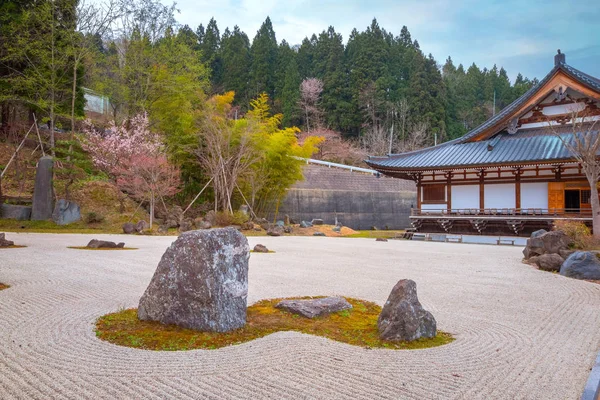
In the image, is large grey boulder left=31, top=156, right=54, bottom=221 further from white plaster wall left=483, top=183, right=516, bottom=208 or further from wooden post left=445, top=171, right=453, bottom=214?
white plaster wall left=483, top=183, right=516, bottom=208

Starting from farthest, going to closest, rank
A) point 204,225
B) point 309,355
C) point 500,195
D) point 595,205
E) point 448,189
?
point 448,189
point 500,195
point 204,225
point 595,205
point 309,355

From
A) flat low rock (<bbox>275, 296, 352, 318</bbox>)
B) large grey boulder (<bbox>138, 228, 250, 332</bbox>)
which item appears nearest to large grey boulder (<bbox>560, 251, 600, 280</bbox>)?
flat low rock (<bbox>275, 296, 352, 318</bbox>)

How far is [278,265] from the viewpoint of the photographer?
28.0 feet

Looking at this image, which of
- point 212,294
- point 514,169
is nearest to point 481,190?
point 514,169

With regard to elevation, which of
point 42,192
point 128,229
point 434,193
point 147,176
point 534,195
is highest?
point 147,176

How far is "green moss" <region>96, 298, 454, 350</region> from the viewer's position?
3488mm

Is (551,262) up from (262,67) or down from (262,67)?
down

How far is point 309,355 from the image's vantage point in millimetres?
3215

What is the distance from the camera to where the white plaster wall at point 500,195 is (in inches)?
673

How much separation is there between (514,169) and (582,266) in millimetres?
10358

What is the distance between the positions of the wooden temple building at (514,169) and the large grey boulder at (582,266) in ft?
27.1

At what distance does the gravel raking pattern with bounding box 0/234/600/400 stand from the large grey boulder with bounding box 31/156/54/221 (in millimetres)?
10558

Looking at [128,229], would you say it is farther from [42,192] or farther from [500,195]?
[500,195]

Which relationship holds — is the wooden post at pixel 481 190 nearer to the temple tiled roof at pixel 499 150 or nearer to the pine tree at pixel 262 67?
the temple tiled roof at pixel 499 150
